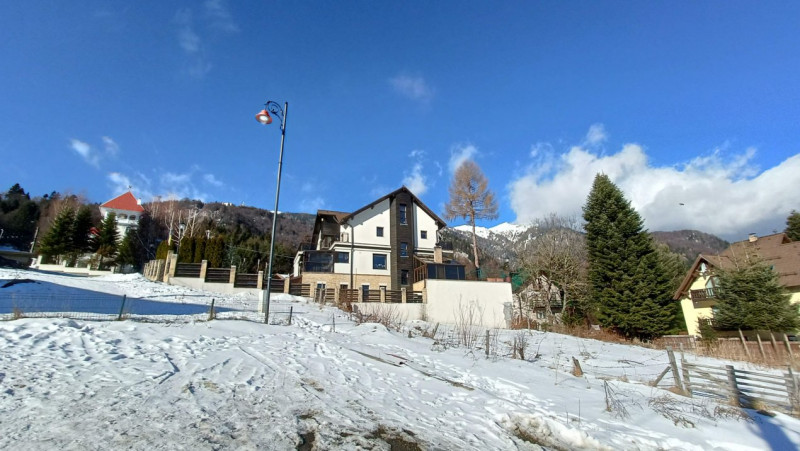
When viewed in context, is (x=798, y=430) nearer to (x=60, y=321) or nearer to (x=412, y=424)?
(x=412, y=424)

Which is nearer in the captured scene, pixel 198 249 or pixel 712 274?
pixel 712 274

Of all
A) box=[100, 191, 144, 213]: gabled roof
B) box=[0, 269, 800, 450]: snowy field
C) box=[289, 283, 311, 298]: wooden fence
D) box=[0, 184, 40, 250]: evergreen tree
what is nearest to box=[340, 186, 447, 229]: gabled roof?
box=[289, 283, 311, 298]: wooden fence

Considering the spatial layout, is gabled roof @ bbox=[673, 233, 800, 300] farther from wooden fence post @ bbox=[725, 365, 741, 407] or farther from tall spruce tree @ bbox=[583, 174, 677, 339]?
wooden fence post @ bbox=[725, 365, 741, 407]

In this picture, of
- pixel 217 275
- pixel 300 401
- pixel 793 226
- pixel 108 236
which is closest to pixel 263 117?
pixel 300 401

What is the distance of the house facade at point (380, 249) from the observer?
109 ft

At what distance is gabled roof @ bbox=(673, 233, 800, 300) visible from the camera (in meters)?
23.0

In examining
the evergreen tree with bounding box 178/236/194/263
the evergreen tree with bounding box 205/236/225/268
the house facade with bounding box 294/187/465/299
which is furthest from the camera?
the evergreen tree with bounding box 205/236/225/268

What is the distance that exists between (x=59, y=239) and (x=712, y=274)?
6173 centimetres

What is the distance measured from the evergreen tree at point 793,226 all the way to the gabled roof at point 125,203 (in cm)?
8612

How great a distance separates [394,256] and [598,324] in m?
17.8

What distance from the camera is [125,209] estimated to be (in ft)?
191

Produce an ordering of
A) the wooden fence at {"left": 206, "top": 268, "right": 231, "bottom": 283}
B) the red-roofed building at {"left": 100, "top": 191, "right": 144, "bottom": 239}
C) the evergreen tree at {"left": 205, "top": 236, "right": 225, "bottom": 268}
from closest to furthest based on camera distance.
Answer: the wooden fence at {"left": 206, "top": 268, "right": 231, "bottom": 283} < the evergreen tree at {"left": 205, "top": 236, "right": 225, "bottom": 268} < the red-roofed building at {"left": 100, "top": 191, "right": 144, "bottom": 239}

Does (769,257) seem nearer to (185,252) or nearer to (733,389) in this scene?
(733,389)

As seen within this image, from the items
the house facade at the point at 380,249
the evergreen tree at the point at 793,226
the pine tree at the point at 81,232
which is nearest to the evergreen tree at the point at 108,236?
the pine tree at the point at 81,232
